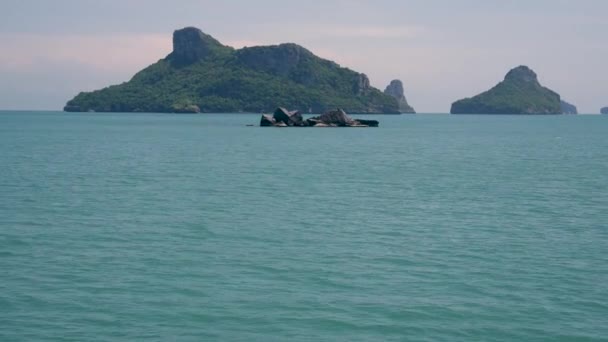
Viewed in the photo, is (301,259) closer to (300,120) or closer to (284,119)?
(300,120)

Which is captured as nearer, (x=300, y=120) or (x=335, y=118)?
(x=300, y=120)

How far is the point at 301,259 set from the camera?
1014 inches

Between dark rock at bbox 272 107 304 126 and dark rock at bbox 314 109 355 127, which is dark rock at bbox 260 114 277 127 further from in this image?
dark rock at bbox 314 109 355 127

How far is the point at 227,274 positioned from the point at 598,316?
37.3ft

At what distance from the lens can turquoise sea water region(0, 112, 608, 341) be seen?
18.7m

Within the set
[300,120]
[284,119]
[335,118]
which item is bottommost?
[300,120]

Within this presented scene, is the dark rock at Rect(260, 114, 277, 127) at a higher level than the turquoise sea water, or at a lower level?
higher

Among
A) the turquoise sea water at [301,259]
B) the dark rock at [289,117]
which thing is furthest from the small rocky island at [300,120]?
the turquoise sea water at [301,259]

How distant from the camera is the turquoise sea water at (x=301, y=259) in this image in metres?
18.7

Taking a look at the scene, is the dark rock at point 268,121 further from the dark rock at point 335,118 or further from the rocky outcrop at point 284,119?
the dark rock at point 335,118

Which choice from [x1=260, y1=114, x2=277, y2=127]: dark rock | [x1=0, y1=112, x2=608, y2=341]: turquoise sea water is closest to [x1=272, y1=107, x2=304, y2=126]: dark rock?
[x1=260, y1=114, x2=277, y2=127]: dark rock

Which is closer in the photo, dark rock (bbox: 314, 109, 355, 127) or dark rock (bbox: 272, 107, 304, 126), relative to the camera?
dark rock (bbox: 272, 107, 304, 126)

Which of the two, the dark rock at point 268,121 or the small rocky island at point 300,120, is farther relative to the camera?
the dark rock at point 268,121

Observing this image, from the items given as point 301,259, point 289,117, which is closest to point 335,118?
point 289,117
